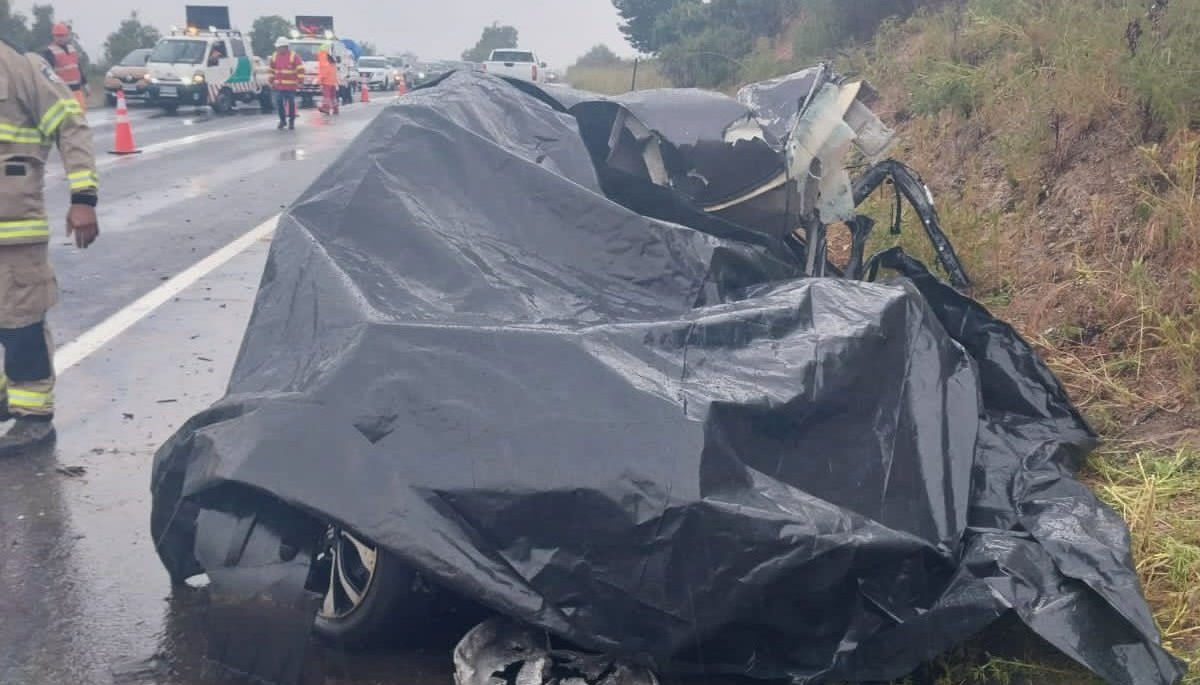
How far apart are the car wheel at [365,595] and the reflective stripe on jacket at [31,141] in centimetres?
243

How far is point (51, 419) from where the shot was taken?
4.81 meters

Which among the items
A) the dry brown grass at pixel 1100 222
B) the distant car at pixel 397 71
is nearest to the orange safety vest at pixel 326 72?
the dry brown grass at pixel 1100 222

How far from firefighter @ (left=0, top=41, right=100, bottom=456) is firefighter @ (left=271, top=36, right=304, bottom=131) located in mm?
15915

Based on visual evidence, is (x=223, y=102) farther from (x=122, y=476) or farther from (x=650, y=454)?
(x=650, y=454)

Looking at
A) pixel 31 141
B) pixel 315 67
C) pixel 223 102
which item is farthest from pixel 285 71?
pixel 31 141

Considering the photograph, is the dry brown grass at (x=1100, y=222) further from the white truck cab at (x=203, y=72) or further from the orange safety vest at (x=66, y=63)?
the white truck cab at (x=203, y=72)

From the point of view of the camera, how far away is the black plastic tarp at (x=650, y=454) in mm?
2822

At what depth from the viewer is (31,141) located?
4.80 metres

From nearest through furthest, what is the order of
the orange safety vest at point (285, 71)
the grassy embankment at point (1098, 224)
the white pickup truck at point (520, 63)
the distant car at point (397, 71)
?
the grassy embankment at point (1098, 224) → the orange safety vest at point (285, 71) → the white pickup truck at point (520, 63) → the distant car at point (397, 71)

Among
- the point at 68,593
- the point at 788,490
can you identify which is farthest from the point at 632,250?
the point at 68,593

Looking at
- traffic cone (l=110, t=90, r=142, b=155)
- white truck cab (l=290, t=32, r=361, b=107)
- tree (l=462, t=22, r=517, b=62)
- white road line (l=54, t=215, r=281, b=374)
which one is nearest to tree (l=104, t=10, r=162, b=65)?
white truck cab (l=290, t=32, r=361, b=107)

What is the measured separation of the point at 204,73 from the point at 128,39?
24495 mm

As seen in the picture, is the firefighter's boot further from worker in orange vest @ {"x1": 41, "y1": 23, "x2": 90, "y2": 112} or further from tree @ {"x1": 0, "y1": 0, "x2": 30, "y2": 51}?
tree @ {"x1": 0, "y1": 0, "x2": 30, "y2": 51}

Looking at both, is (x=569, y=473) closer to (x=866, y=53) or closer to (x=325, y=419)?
(x=325, y=419)
